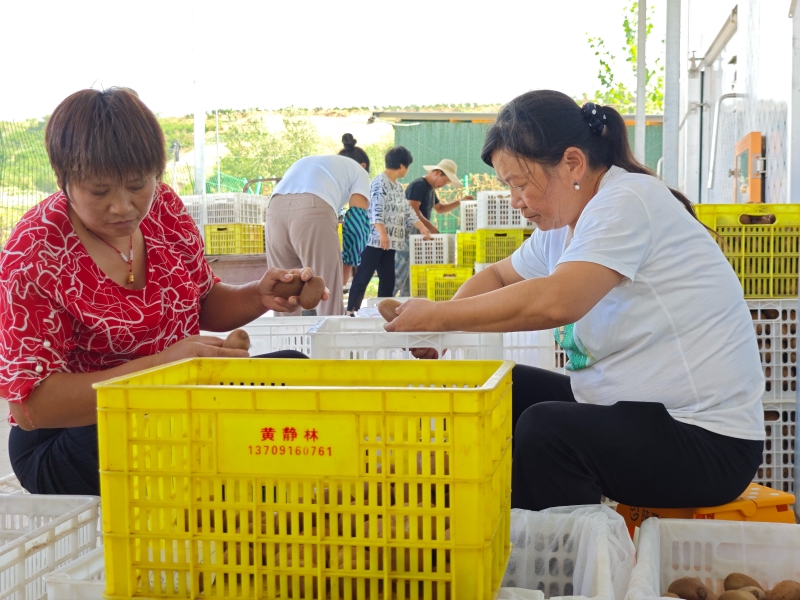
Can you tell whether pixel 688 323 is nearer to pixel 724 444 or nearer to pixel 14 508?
pixel 724 444

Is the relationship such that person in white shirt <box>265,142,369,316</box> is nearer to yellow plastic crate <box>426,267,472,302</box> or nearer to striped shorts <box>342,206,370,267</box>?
striped shorts <box>342,206,370,267</box>

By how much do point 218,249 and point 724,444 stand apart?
5102 mm

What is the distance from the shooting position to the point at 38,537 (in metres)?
1.06

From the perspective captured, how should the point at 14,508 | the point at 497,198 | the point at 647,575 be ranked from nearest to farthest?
the point at 647,575
the point at 14,508
the point at 497,198

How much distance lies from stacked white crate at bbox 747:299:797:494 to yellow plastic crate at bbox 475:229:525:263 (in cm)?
219

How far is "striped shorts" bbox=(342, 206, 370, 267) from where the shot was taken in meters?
5.49

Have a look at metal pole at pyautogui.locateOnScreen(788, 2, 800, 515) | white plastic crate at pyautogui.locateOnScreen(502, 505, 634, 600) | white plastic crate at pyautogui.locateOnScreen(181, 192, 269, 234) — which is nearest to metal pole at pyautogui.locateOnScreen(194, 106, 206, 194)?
white plastic crate at pyautogui.locateOnScreen(181, 192, 269, 234)

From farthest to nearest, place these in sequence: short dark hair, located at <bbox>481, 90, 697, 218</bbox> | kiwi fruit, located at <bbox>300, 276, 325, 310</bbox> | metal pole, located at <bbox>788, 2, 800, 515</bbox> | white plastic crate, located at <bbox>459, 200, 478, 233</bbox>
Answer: white plastic crate, located at <bbox>459, 200, 478, 233</bbox> → metal pole, located at <bbox>788, 2, 800, 515</bbox> → kiwi fruit, located at <bbox>300, 276, 325, 310</bbox> → short dark hair, located at <bbox>481, 90, 697, 218</bbox>

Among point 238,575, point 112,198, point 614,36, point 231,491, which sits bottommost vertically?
point 238,575

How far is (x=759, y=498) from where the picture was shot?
1557mm

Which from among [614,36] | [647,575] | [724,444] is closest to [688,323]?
[724,444]

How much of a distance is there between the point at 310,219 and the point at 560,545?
12.3ft

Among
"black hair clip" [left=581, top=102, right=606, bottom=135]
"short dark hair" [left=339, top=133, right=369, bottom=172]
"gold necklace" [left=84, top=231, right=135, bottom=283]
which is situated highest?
"short dark hair" [left=339, top=133, right=369, bottom=172]

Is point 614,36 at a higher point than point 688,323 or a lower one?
higher
